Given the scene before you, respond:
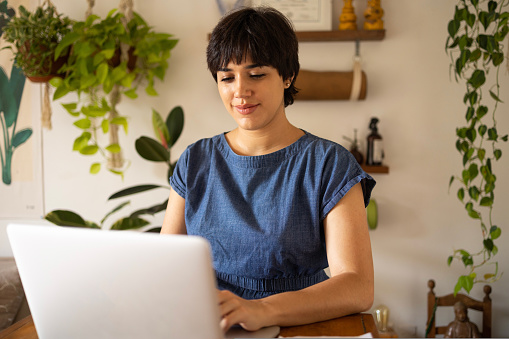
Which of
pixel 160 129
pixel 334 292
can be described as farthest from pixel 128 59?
pixel 334 292

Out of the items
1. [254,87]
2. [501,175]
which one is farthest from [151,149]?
[501,175]

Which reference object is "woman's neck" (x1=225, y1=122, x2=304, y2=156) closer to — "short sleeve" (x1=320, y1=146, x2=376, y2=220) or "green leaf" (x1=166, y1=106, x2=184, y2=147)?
"short sleeve" (x1=320, y1=146, x2=376, y2=220)

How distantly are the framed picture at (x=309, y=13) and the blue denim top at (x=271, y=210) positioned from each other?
1.29 meters

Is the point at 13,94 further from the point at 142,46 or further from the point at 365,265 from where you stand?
the point at 365,265

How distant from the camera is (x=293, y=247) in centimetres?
125

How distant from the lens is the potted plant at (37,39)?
235 cm

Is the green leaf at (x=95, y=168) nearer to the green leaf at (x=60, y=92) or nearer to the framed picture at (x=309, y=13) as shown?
the green leaf at (x=60, y=92)

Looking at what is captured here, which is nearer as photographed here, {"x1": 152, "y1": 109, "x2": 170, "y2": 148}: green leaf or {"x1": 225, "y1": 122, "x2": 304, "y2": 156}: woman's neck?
{"x1": 225, "y1": 122, "x2": 304, "y2": 156}: woman's neck

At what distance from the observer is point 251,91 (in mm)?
1260

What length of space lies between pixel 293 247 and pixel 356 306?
231 mm

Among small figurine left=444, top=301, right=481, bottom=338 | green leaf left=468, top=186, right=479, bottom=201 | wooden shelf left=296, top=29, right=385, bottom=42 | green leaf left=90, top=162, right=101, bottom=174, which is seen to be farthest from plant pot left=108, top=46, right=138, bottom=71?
small figurine left=444, top=301, right=481, bottom=338

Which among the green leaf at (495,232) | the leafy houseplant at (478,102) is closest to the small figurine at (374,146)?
the leafy houseplant at (478,102)

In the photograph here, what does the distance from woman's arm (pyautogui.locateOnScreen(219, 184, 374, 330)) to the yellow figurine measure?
1.43m

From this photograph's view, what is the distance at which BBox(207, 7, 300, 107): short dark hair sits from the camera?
4.07 ft
